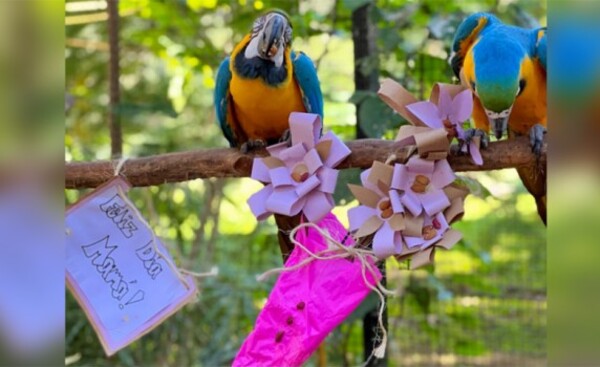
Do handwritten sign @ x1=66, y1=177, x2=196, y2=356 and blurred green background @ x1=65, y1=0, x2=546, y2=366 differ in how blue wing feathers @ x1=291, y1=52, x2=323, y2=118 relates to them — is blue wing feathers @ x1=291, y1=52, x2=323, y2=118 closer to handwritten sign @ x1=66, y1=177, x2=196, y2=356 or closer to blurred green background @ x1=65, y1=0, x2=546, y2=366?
handwritten sign @ x1=66, y1=177, x2=196, y2=356

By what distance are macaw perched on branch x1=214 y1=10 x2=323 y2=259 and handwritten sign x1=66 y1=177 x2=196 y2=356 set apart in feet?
0.53

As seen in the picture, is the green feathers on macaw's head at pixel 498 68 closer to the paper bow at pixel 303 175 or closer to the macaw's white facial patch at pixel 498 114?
the macaw's white facial patch at pixel 498 114

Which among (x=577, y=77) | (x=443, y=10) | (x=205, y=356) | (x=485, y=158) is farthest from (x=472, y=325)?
(x=577, y=77)

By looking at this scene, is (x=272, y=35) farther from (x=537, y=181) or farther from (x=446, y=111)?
(x=537, y=181)

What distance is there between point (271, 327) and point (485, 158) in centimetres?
32

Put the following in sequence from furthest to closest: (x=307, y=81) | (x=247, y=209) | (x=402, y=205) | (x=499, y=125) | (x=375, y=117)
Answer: (x=247, y=209)
(x=375, y=117)
(x=307, y=81)
(x=499, y=125)
(x=402, y=205)

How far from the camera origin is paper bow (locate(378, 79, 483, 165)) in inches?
29.9

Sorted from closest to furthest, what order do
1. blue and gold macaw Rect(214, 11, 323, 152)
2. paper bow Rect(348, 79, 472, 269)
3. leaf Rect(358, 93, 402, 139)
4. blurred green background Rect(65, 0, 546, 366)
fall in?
paper bow Rect(348, 79, 472, 269) → blue and gold macaw Rect(214, 11, 323, 152) → leaf Rect(358, 93, 402, 139) → blurred green background Rect(65, 0, 546, 366)

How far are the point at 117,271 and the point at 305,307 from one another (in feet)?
0.82

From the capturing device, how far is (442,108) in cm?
77

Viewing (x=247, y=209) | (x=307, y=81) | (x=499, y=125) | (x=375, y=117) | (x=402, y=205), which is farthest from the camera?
(x=247, y=209)

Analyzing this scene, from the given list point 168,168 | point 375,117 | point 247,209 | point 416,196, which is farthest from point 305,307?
point 247,209

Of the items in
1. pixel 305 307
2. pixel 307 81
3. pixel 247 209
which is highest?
pixel 307 81

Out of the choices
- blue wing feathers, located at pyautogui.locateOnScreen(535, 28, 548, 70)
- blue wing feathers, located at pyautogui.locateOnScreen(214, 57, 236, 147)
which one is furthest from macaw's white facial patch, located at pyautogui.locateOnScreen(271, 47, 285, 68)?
blue wing feathers, located at pyautogui.locateOnScreen(535, 28, 548, 70)
